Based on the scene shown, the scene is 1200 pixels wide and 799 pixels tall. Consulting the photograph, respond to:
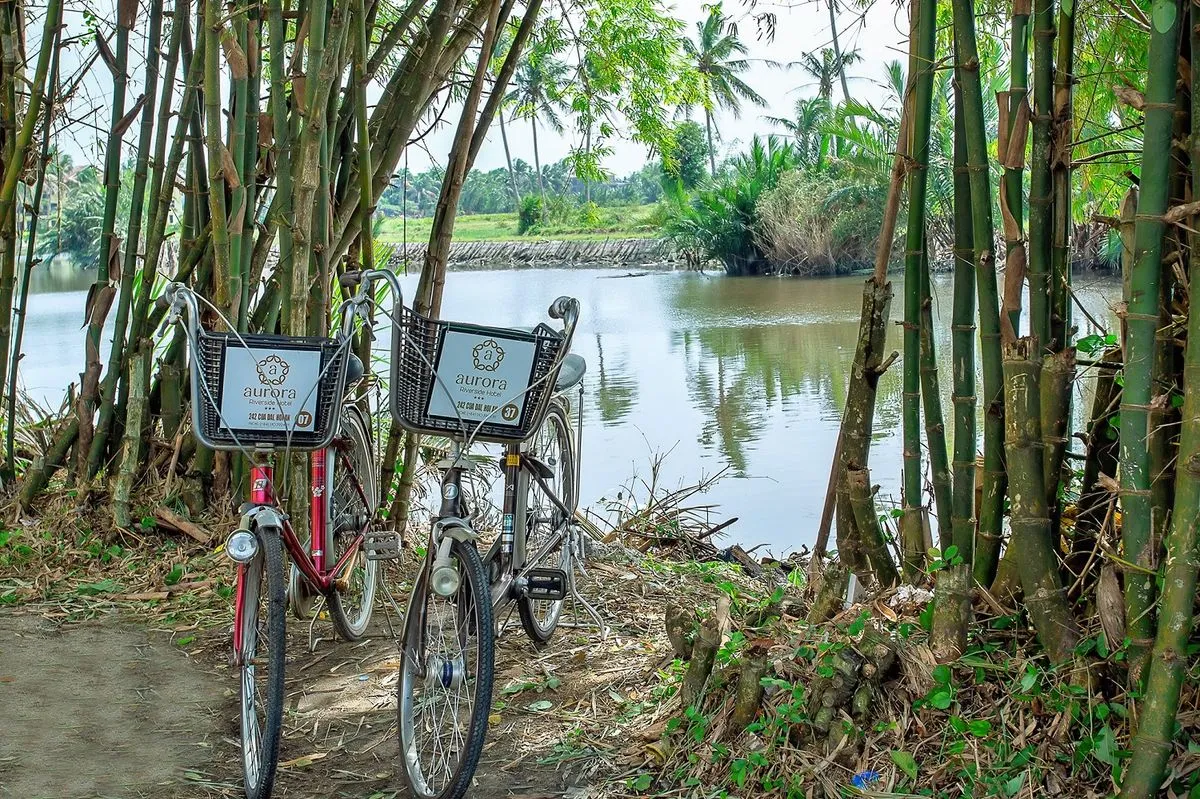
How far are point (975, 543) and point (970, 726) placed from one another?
49 centimetres

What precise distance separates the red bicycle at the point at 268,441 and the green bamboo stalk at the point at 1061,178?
1472mm

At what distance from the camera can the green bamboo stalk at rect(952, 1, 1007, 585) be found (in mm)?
2500

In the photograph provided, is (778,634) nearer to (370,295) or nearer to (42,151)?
(370,295)

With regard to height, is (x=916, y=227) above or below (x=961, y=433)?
above

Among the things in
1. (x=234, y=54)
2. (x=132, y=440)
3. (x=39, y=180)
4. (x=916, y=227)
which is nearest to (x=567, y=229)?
(x=39, y=180)

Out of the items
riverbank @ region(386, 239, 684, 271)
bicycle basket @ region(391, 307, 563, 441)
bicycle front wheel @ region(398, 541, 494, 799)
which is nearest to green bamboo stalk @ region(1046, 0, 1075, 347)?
bicycle basket @ region(391, 307, 563, 441)

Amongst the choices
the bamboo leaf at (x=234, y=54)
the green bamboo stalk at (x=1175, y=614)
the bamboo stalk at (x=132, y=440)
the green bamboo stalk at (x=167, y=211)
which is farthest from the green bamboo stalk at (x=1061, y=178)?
the bamboo stalk at (x=132, y=440)

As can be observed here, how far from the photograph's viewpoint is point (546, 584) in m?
3.35

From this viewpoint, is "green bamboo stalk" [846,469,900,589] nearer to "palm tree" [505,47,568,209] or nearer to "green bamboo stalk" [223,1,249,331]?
"green bamboo stalk" [223,1,249,331]

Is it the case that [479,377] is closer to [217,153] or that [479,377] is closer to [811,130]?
[217,153]

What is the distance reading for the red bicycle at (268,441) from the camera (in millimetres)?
2715

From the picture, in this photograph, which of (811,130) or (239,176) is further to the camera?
(811,130)

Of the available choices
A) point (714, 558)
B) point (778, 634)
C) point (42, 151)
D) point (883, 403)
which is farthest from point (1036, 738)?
point (883, 403)

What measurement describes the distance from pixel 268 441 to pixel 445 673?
2.42 feet
